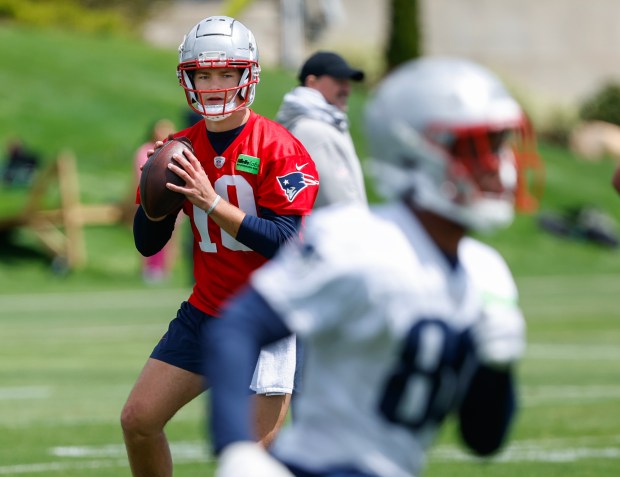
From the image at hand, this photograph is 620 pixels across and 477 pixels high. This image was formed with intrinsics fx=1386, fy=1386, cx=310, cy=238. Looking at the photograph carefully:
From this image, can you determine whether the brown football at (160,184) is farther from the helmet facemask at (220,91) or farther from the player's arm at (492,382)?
the player's arm at (492,382)

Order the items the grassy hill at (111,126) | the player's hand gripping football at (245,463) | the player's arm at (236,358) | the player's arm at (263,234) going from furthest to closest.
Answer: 1. the grassy hill at (111,126)
2. the player's arm at (263,234)
3. the player's arm at (236,358)
4. the player's hand gripping football at (245,463)

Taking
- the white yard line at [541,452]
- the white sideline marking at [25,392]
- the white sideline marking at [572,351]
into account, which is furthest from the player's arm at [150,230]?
the white sideline marking at [572,351]

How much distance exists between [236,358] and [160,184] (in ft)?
6.70

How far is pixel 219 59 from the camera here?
520 cm

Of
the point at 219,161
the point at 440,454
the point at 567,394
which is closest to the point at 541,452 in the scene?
the point at 440,454

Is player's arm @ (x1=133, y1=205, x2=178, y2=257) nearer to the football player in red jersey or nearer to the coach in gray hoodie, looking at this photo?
the football player in red jersey

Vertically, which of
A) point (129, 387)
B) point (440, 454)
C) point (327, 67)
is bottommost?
point (129, 387)

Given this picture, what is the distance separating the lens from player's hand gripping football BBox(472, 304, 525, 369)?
3312 millimetres

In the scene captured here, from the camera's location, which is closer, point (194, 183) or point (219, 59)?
point (194, 183)

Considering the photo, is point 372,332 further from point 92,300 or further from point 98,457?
point 92,300

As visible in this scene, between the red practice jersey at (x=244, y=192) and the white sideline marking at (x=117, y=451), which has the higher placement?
the red practice jersey at (x=244, y=192)

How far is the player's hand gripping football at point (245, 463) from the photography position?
9.61 feet

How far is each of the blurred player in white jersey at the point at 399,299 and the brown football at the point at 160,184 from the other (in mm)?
1818

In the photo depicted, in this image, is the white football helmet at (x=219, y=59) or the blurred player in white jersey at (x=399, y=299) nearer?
the blurred player in white jersey at (x=399, y=299)
